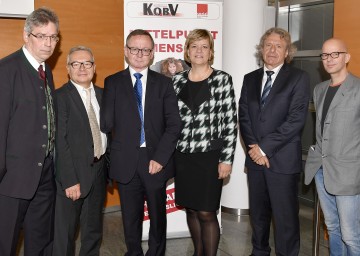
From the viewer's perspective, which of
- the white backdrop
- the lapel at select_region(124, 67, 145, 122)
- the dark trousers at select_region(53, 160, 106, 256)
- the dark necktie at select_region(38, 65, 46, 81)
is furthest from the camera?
the white backdrop

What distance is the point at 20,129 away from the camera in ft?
8.39

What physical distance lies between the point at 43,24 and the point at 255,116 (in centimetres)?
165

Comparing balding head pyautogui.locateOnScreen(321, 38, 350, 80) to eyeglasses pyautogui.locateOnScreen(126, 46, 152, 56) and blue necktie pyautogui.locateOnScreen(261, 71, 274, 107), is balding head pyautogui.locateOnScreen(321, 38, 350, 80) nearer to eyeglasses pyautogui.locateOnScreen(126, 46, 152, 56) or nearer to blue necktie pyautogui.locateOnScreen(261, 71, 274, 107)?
blue necktie pyautogui.locateOnScreen(261, 71, 274, 107)

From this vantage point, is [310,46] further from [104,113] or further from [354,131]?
[104,113]

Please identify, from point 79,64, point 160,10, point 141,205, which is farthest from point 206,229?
point 160,10

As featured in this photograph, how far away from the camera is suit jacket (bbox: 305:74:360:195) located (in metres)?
2.89

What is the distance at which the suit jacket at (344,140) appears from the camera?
2.89m

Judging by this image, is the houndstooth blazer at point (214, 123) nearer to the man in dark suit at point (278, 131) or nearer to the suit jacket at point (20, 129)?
the man in dark suit at point (278, 131)

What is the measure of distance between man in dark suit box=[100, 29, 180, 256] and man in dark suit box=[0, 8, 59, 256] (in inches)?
22.9

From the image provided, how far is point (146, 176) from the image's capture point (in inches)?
125

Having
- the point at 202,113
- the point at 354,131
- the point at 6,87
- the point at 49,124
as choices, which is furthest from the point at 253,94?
→ the point at 6,87

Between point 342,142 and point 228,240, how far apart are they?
1.78m

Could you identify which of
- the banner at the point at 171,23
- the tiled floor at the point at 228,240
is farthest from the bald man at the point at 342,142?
the banner at the point at 171,23

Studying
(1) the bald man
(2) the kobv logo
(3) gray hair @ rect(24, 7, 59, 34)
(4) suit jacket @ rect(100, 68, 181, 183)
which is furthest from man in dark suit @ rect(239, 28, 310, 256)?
(3) gray hair @ rect(24, 7, 59, 34)
